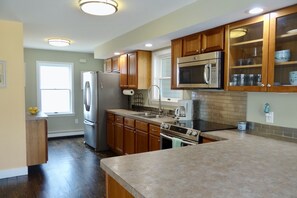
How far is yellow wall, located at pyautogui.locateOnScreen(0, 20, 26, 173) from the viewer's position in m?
3.48

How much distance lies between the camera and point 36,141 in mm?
3844

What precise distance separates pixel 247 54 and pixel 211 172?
1626mm

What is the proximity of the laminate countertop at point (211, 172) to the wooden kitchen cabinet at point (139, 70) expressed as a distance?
2.88m

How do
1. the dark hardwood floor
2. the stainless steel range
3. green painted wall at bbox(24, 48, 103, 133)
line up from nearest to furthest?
the stainless steel range
the dark hardwood floor
green painted wall at bbox(24, 48, 103, 133)

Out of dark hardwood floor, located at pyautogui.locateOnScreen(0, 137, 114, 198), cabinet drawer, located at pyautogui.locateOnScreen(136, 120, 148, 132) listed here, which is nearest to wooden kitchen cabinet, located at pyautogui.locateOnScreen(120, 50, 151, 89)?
cabinet drawer, located at pyautogui.locateOnScreen(136, 120, 148, 132)

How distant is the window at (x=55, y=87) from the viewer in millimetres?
6203

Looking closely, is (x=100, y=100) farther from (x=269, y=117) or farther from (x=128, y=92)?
(x=269, y=117)

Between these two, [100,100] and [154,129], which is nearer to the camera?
[154,129]

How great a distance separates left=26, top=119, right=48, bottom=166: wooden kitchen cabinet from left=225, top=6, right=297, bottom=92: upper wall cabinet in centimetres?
298

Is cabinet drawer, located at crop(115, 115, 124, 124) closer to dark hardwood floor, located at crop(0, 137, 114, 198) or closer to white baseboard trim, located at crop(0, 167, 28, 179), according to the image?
dark hardwood floor, located at crop(0, 137, 114, 198)

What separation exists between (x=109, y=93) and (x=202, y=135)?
297 cm

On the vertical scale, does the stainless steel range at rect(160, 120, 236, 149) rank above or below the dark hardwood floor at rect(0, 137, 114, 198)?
above

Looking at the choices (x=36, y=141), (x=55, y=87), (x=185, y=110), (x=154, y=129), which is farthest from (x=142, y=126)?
(x=55, y=87)

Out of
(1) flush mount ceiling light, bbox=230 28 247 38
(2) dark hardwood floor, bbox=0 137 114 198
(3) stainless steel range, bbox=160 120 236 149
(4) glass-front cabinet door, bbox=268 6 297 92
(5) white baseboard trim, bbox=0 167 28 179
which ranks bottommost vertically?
(2) dark hardwood floor, bbox=0 137 114 198
